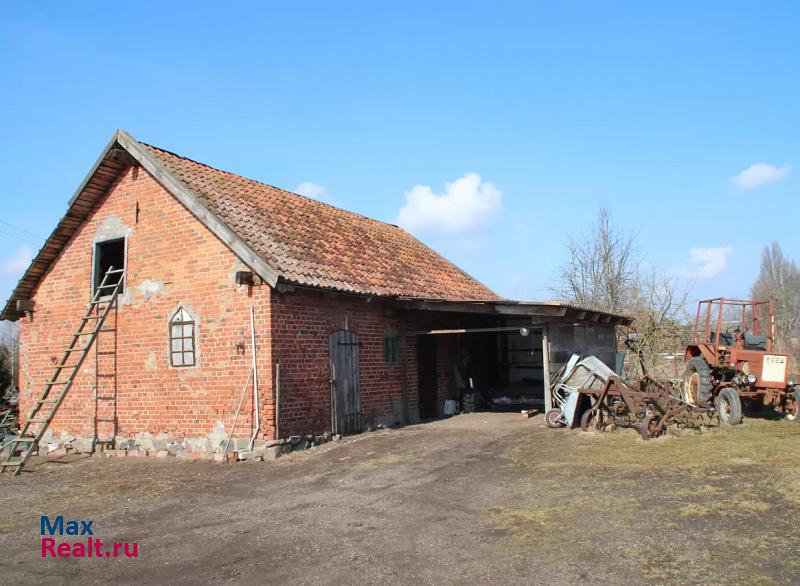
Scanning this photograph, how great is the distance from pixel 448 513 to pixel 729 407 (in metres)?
7.38

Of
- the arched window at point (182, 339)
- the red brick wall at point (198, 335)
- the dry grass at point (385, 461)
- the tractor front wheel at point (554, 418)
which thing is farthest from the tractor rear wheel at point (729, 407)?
the arched window at point (182, 339)

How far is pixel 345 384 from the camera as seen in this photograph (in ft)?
40.5

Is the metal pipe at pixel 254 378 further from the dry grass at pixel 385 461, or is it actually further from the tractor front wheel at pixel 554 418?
the tractor front wheel at pixel 554 418

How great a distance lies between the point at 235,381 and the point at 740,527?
26.7ft

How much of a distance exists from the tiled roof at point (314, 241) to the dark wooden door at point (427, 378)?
4.58ft

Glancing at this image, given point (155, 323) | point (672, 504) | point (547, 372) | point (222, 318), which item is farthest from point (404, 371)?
point (672, 504)

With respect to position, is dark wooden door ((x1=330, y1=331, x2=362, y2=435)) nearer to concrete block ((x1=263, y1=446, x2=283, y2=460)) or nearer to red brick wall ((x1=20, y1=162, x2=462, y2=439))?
red brick wall ((x1=20, y1=162, x2=462, y2=439))

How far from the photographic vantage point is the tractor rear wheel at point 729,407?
36.8ft

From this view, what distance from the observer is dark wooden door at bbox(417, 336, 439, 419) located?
1570 cm

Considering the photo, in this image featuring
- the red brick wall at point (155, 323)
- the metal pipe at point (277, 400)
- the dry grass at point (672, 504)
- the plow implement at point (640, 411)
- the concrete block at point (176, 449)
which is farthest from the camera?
the concrete block at point (176, 449)

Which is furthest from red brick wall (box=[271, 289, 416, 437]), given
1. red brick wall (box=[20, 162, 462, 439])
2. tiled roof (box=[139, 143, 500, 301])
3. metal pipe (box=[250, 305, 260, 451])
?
tiled roof (box=[139, 143, 500, 301])

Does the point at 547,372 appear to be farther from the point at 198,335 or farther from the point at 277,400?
the point at 198,335

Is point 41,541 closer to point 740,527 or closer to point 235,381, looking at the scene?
point 235,381

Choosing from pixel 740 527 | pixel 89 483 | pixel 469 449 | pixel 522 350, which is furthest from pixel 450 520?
pixel 522 350
